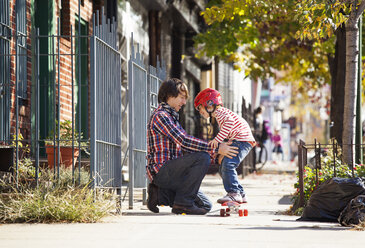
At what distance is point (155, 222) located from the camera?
26.2ft

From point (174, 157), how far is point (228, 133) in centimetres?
66

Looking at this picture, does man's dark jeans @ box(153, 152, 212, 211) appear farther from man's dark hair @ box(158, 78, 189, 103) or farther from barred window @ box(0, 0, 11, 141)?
barred window @ box(0, 0, 11, 141)

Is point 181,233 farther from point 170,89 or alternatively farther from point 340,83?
point 340,83

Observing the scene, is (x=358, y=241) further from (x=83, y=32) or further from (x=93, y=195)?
(x=83, y=32)

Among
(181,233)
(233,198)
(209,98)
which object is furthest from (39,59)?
(181,233)

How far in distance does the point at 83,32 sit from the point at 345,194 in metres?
7.57

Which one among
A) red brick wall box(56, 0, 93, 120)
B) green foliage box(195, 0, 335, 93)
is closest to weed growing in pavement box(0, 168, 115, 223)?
red brick wall box(56, 0, 93, 120)

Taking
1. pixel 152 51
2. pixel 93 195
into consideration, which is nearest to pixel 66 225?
pixel 93 195

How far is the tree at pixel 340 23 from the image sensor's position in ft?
32.3

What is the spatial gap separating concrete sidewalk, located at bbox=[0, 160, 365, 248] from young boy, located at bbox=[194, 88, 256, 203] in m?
0.33

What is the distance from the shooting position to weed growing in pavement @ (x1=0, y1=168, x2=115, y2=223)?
25.5 ft

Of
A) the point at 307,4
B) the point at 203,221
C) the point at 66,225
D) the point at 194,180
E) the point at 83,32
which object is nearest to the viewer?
the point at 66,225

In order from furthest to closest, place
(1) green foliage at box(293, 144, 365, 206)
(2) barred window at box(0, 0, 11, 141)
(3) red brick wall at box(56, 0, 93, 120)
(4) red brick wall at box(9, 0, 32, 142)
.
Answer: (3) red brick wall at box(56, 0, 93, 120), (4) red brick wall at box(9, 0, 32, 142), (1) green foliage at box(293, 144, 365, 206), (2) barred window at box(0, 0, 11, 141)

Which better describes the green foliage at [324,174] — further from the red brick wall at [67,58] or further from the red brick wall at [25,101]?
the red brick wall at [67,58]
